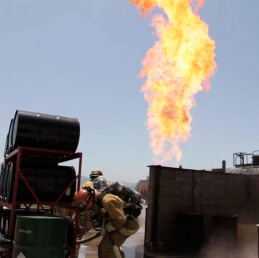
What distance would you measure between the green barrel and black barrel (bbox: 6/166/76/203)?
886 mm

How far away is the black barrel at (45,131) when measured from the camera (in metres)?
6.68

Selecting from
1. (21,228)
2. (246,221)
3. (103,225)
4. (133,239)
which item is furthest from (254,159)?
(21,228)

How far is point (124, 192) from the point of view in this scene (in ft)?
22.2

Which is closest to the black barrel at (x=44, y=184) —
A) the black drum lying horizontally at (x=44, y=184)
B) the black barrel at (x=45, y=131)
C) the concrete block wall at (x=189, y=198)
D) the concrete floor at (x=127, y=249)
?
the black drum lying horizontally at (x=44, y=184)

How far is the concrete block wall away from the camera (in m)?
11.3

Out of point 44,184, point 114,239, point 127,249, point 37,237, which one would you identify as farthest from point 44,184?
point 127,249

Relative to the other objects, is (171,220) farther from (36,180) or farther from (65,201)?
(36,180)

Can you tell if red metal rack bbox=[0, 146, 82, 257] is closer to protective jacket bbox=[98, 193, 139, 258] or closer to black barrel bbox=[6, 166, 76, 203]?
black barrel bbox=[6, 166, 76, 203]

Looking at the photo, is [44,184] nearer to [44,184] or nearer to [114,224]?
[44,184]

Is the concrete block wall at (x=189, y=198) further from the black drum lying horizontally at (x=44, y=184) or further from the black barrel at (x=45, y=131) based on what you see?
the black barrel at (x=45, y=131)

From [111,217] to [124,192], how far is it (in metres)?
0.68

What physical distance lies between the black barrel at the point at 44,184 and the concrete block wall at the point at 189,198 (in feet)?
16.5

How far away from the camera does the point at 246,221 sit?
532 inches

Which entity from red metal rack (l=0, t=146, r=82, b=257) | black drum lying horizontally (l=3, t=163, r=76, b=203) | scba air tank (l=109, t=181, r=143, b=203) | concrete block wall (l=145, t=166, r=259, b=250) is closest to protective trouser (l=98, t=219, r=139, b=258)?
scba air tank (l=109, t=181, r=143, b=203)
